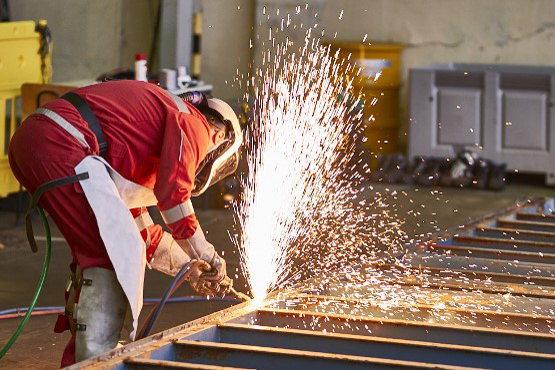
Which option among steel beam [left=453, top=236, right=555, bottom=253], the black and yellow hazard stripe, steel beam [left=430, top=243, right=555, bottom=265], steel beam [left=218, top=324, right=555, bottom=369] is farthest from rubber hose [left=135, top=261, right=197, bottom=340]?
the black and yellow hazard stripe

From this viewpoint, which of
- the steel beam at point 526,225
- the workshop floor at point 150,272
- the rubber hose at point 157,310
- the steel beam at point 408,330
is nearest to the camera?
the steel beam at point 408,330

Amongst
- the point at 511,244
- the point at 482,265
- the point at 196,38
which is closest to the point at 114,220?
the point at 482,265

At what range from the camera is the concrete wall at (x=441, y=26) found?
10.8 meters

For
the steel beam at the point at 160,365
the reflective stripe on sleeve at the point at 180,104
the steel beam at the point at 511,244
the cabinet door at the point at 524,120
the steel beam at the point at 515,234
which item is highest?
the cabinet door at the point at 524,120

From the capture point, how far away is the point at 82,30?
10531mm

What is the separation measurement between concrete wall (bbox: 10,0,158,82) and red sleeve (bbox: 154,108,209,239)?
6900 mm

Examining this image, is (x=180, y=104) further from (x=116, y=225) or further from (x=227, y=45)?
(x=227, y=45)

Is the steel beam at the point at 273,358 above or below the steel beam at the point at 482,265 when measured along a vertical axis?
below

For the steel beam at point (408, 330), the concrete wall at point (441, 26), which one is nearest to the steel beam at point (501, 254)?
the steel beam at point (408, 330)

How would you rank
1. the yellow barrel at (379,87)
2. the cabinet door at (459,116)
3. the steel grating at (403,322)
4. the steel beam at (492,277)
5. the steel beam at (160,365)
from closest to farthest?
1. the steel beam at (160,365)
2. the steel grating at (403,322)
3. the steel beam at (492,277)
4. the cabinet door at (459,116)
5. the yellow barrel at (379,87)

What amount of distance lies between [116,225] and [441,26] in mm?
7791

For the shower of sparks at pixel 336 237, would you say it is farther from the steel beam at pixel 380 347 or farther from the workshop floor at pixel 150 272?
the steel beam at pixel 380 347

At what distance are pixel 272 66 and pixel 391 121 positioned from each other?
4.23ft

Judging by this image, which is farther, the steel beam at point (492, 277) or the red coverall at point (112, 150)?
the steel beam at point (492, 277)
